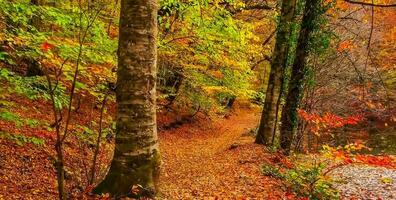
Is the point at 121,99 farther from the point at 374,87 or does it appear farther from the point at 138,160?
the point at 374,87

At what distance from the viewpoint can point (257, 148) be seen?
12.7 m

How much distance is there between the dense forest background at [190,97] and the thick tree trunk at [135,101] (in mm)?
111

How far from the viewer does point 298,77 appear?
482 inches

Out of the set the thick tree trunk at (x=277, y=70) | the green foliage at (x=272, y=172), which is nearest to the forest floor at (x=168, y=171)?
the green foliage at (x=272, y=172)

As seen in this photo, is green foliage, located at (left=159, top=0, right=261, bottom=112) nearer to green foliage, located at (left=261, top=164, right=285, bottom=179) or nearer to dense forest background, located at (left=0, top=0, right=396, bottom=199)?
dense forest background, located at (left=0, top=0, right=396, bottom=199)

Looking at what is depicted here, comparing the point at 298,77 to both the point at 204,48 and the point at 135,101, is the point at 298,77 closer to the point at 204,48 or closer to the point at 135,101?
the point at 204,48

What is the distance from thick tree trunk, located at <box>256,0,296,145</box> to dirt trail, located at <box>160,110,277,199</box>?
2.47 feet

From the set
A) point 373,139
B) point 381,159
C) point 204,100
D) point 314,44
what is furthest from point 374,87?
point 381,159

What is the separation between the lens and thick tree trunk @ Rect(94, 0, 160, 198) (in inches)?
212

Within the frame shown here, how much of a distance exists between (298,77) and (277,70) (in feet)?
3.43

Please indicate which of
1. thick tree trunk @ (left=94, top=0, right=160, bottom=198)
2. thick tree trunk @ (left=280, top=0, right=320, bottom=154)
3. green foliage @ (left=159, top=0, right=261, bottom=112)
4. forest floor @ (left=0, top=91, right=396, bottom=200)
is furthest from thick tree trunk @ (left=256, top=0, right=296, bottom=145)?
thick tree trunk @ (left=94, top=0, right=160, bottom=198)

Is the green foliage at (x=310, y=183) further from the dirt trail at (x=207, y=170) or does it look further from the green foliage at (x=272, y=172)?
the dirt trail at (x=207, y=170)

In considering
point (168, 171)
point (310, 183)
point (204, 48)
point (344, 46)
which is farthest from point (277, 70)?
point (310, 183)

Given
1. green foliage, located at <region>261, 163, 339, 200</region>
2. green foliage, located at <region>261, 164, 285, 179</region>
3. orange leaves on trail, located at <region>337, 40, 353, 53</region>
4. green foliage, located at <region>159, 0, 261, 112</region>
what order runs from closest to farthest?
green foliage, located at <region>261, 163, 339, 200</region> → green foliage, located at <region>261, 164, 285, 179</region> → green foliage, located at <region>159, 0, 261, 112</region> → orange leaves on trail, located at <region>337, 40, 353, 53</region>
